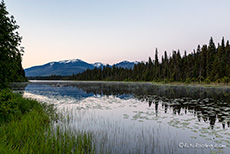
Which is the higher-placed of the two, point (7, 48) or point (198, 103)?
point (7, 48)

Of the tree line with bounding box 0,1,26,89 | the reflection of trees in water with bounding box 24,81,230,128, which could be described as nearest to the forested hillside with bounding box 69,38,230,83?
the reflection of trees in water with bounding box 24,81,230,128

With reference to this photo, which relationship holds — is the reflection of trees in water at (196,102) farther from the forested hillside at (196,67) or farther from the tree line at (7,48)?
the forested hillside at (196,67)

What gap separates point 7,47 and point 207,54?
94.6 m

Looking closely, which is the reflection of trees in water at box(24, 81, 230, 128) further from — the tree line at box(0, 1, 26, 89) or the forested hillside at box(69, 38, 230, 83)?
the forested hillside at box(69, 38, 230, 83)

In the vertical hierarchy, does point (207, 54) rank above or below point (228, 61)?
above

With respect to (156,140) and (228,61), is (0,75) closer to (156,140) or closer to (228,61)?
(156,140)

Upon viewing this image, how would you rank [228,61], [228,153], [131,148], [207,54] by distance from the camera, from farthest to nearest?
[207,54] < [228,61] < [131,148] < [228,153]

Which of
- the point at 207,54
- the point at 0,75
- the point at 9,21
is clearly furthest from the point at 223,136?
the point at 207,54

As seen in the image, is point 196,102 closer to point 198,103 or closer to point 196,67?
point 198,103

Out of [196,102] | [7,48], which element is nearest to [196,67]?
[196,102]

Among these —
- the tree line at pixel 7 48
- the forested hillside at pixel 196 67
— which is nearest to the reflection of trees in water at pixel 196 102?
the tree line at pixel 7 48

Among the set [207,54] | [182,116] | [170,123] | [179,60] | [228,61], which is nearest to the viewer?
[170,123]

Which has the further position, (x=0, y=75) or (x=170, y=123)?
(x=170, y=123)

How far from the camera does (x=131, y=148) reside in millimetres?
8406
